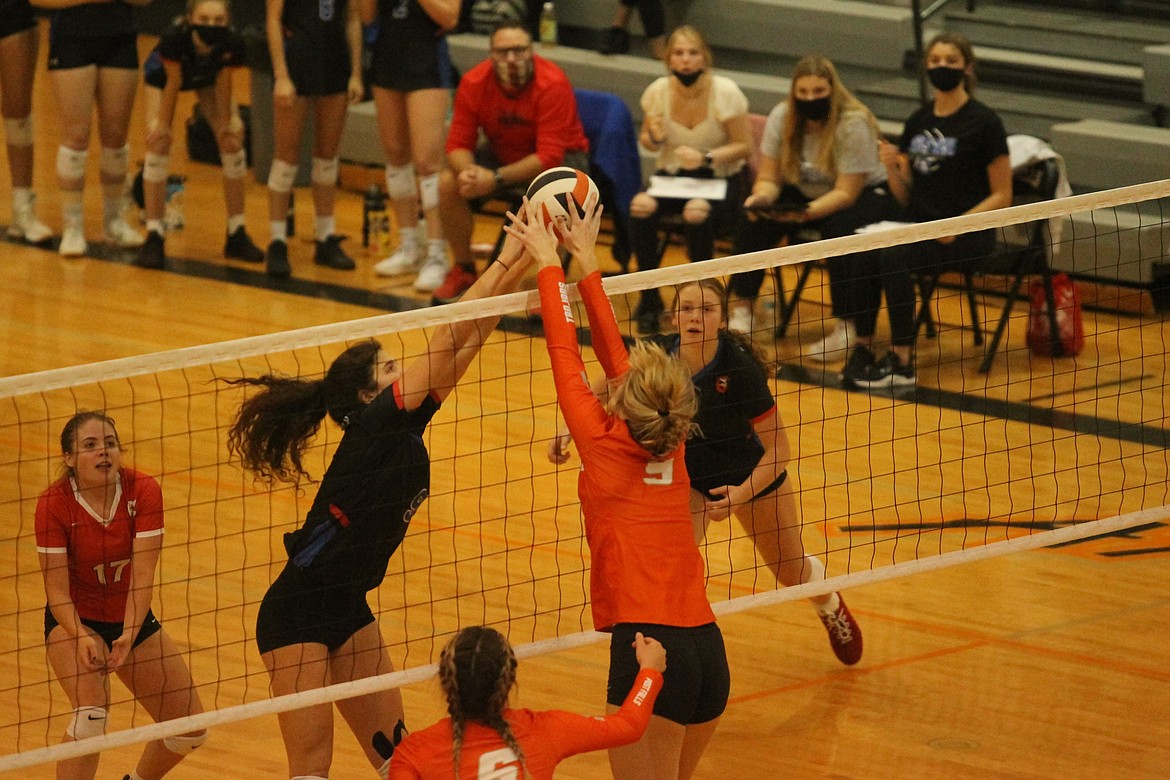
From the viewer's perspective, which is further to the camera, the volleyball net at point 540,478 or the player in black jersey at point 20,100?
the player in black jersey at point 20,100

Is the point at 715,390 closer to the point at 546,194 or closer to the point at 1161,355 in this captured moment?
the point at 546,194

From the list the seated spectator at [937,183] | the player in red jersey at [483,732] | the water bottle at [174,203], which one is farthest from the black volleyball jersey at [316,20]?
the player in red jersey at [483,732]

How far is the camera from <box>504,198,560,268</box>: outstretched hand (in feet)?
15.2

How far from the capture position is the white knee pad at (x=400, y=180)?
1062 centimetres

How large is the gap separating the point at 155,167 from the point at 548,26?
3.39 metres

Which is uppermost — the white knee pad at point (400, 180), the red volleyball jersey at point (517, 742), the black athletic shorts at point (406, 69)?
the black athletic shorts at point (406, 69)

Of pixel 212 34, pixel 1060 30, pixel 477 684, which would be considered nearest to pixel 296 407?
pixel 477 684

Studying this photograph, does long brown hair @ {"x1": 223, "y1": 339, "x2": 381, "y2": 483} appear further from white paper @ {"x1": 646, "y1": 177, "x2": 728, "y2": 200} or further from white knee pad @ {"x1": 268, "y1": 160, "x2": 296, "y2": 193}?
white knee pad @ {"x1": 268, "y1": 160, "x2": 296, "y2": 193}

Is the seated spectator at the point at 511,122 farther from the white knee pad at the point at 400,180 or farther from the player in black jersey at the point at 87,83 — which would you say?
the player in black jersey at the point at 87,83

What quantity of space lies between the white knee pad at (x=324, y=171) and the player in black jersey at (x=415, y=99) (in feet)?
1.46

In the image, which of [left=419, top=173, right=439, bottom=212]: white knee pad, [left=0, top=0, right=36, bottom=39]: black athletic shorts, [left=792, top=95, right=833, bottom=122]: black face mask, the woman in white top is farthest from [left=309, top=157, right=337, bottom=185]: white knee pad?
[left=792, top=95, right=833, bottom=122]: black face mask

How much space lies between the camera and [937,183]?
9.27 metres

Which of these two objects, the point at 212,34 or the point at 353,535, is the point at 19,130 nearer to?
the point at 212,34

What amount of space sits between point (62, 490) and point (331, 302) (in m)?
5.47
